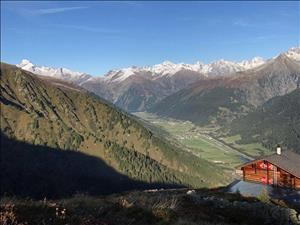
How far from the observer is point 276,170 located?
7794cm

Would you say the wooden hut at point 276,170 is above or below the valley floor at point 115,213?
above

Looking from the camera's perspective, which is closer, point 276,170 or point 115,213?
point 115,213

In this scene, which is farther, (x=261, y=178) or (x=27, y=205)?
(x=261, y=178)

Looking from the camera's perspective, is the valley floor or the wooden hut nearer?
the valley floor

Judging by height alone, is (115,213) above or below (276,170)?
below

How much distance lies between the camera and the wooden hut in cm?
7519

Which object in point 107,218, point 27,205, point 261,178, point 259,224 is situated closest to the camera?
point 27,205

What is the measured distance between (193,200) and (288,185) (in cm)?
5225

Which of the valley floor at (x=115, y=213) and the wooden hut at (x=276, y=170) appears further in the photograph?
the wooden hut at (x=276, y=170)

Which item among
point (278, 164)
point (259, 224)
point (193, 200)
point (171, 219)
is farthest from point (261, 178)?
point (171, 219)

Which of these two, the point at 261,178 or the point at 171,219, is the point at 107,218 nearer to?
the point at 171,219

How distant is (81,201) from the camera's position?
1571 cm

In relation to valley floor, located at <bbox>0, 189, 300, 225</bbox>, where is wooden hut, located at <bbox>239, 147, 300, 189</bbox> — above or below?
above

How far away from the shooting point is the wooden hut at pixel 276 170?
7519cm
